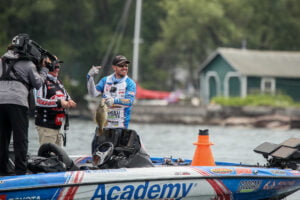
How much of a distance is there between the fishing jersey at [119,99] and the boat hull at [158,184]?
1.32 metres

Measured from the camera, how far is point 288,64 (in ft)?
→ 144

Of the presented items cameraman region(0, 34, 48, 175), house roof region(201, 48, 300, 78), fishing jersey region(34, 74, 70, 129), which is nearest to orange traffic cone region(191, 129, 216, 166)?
fishing jersey region(34, 74, 70, 129)

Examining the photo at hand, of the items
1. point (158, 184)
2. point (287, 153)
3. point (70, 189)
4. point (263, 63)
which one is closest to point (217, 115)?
point (263, 63)

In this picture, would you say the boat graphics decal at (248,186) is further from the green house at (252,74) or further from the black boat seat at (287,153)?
the green house at (252,74)

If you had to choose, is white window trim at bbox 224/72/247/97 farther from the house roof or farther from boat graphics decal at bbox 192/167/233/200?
boat graphics decal at bbox 192/167/233/200

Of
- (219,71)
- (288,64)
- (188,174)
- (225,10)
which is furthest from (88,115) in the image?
(188,174)

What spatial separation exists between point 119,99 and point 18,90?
1.78m

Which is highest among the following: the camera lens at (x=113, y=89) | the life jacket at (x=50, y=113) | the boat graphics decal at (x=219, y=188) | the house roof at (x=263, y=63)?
the house roof at (x=263, y=63)

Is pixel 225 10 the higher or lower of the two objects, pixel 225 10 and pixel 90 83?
the higher

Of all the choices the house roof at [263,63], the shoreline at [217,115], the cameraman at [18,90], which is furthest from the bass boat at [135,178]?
the house roof at [263,63]

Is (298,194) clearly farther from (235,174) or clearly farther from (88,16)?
(88,16)

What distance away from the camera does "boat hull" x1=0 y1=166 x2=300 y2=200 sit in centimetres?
721

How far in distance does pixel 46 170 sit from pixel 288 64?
1486 inches

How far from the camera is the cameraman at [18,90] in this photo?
7.47 m
